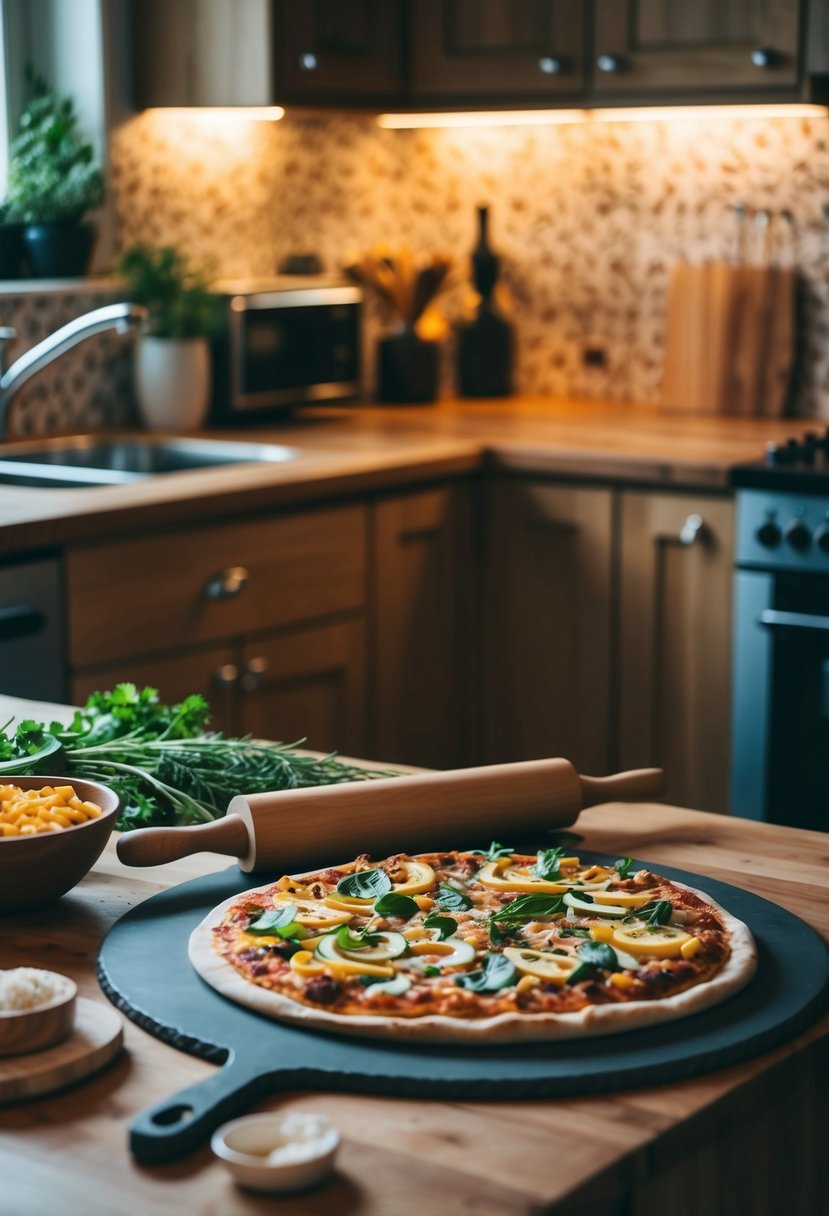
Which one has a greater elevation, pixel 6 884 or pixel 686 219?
pixel 686 219

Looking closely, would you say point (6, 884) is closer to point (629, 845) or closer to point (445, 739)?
point (629, 845)

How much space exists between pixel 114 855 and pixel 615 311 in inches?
114

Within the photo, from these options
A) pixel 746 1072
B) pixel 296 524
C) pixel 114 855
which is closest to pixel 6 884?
pixel 114 855

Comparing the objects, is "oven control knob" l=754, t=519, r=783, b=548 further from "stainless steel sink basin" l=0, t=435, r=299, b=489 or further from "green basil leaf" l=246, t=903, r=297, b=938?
"green basil leaf" l=246, t=903, r=297, b=938

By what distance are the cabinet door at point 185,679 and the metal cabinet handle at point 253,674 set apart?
21 mm

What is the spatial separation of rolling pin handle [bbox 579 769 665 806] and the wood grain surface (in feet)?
1.28

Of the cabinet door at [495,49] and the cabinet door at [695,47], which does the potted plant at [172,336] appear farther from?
the cabinet door at [695,47]

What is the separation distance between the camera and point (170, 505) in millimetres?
2803

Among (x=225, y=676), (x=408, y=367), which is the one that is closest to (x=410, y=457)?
(x=225, y=676)

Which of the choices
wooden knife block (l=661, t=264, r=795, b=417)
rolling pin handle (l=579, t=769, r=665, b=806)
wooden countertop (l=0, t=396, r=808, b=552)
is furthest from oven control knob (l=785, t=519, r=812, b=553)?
rolling pin handle (l=579, t=769, r=665, b=806)

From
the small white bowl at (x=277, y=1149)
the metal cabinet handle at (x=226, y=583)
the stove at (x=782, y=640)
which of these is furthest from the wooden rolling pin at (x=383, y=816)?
the stove at (x=782, y=640)

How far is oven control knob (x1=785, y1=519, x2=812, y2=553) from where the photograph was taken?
2.96 meters

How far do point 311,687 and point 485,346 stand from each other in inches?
52.9

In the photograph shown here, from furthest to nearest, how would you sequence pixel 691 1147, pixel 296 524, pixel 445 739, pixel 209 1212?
pixel 445 739 → pixel 296 524 → pixel 691 1147 → pixel 209 1212
